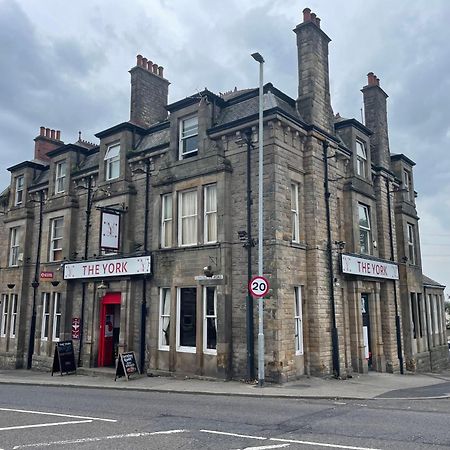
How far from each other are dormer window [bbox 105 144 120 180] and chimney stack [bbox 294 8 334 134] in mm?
8256

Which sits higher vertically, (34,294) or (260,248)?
(260,248)

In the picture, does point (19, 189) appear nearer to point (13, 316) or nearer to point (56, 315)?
point (13, 316)

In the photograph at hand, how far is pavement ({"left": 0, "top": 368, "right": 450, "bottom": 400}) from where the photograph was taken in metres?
11.6

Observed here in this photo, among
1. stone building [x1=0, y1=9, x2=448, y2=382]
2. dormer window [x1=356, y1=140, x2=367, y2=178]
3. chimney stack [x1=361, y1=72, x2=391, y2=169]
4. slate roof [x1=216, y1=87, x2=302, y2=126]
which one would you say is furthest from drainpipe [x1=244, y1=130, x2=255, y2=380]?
chimney stack [x1=361, y1=72, x2=391, y2=169]

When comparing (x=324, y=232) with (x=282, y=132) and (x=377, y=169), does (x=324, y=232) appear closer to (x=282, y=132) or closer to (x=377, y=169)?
(x=282, y=132)

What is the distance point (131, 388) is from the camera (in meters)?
13.6

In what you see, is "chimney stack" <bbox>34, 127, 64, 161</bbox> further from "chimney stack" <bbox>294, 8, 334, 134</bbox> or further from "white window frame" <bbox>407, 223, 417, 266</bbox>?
"white window frame" <bbox>407, 223, 417, 266</bbox>

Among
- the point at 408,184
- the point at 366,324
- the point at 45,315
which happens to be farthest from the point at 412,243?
the point at 45,315

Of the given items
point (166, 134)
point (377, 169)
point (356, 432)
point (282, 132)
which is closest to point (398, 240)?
point (377, 169)

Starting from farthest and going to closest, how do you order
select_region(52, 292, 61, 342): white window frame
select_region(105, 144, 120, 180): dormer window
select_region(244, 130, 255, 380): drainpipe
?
select_region(52, 292, 61, 342): white window frame, select_region(105, 144, 120, 180): dormer window, select_region(244, 130, 255, 380): drainpipe

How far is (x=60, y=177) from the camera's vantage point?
22.3 meters

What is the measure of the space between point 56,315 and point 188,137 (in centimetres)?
1056

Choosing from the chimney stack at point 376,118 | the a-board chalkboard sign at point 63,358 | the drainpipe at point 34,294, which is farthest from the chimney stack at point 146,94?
the a-board chalkboard sign at point 63,358

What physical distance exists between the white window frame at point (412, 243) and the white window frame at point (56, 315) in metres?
16.9
